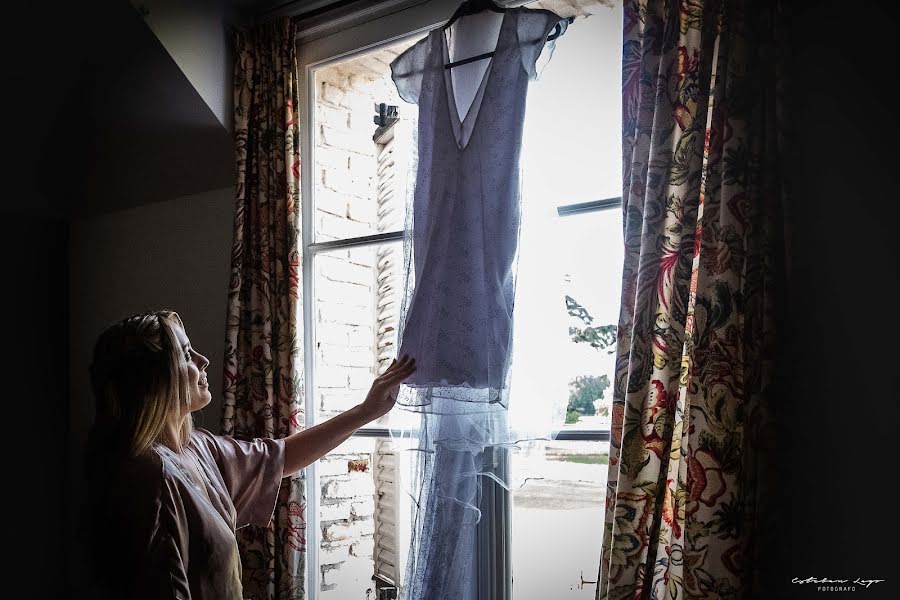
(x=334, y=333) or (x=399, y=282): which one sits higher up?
(x=399, y=282)

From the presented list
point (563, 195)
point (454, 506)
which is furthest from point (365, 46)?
point (454, 506)

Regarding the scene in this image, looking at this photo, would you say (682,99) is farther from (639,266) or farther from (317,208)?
(317,208)

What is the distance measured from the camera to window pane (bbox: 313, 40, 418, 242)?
2.45 metres

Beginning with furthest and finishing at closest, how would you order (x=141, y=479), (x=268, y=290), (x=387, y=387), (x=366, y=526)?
1. (x=366, y=526)
2. (x=268, y=290)
3. (x=387, y=387)
4. (x=141, y=479)

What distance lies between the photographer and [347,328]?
2.49 meters

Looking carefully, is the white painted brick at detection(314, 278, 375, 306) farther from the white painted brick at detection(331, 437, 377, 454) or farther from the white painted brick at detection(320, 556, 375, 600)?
the white painted brick at detection(320, 556, 375, 600)

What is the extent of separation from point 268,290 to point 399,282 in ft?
1.36

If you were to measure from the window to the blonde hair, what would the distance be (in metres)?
0.53

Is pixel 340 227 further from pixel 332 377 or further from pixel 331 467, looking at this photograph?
pixel 331 467

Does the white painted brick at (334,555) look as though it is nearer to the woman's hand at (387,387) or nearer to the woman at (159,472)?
the woman at (159,472)

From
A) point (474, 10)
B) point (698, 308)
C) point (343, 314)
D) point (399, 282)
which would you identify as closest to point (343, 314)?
point (343, 314)

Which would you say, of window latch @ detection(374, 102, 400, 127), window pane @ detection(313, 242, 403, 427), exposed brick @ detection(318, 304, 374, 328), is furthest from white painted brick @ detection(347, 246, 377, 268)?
window latch @ detection(374, 102, 400, 127)

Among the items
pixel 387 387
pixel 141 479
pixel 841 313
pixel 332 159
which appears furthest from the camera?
pixel 332 159

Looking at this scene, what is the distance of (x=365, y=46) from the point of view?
237 centimetres
